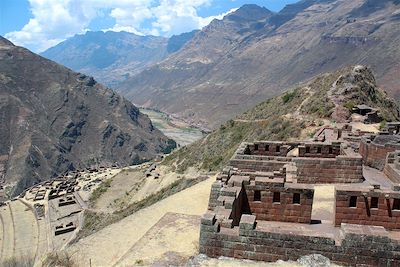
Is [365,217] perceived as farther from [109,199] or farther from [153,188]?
[109,199]


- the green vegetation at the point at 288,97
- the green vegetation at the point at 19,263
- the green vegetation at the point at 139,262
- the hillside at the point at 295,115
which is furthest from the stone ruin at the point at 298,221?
the green vegetation at the point at 288,97

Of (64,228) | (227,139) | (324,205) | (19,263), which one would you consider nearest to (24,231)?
(64,228)

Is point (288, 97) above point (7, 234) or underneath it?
above

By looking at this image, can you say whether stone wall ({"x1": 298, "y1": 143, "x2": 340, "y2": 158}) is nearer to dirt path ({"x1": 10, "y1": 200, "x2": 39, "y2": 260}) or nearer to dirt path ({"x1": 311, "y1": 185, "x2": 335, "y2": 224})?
dirt path ({"x1": 311, "y1": 185, "x2": 335, "y2": 224})

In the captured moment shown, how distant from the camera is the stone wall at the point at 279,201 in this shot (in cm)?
1498

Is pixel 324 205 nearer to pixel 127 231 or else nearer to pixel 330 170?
pixel 330 170

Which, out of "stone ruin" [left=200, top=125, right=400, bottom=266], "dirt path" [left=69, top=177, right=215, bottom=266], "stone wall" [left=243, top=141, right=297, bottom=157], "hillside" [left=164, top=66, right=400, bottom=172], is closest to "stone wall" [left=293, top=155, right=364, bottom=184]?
"stone ruin" [left=200, top=125, right=400, bottom=266]

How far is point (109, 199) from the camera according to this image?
7669 cm

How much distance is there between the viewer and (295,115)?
63031 millimetres

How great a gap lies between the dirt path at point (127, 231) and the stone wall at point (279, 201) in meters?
6.54

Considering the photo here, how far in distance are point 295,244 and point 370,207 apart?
3680 mm

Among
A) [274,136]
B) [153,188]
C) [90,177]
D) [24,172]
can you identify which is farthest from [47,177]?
[274,136]

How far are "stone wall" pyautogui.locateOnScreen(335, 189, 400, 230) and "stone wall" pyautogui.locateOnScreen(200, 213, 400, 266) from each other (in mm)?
1871

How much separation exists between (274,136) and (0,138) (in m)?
160
